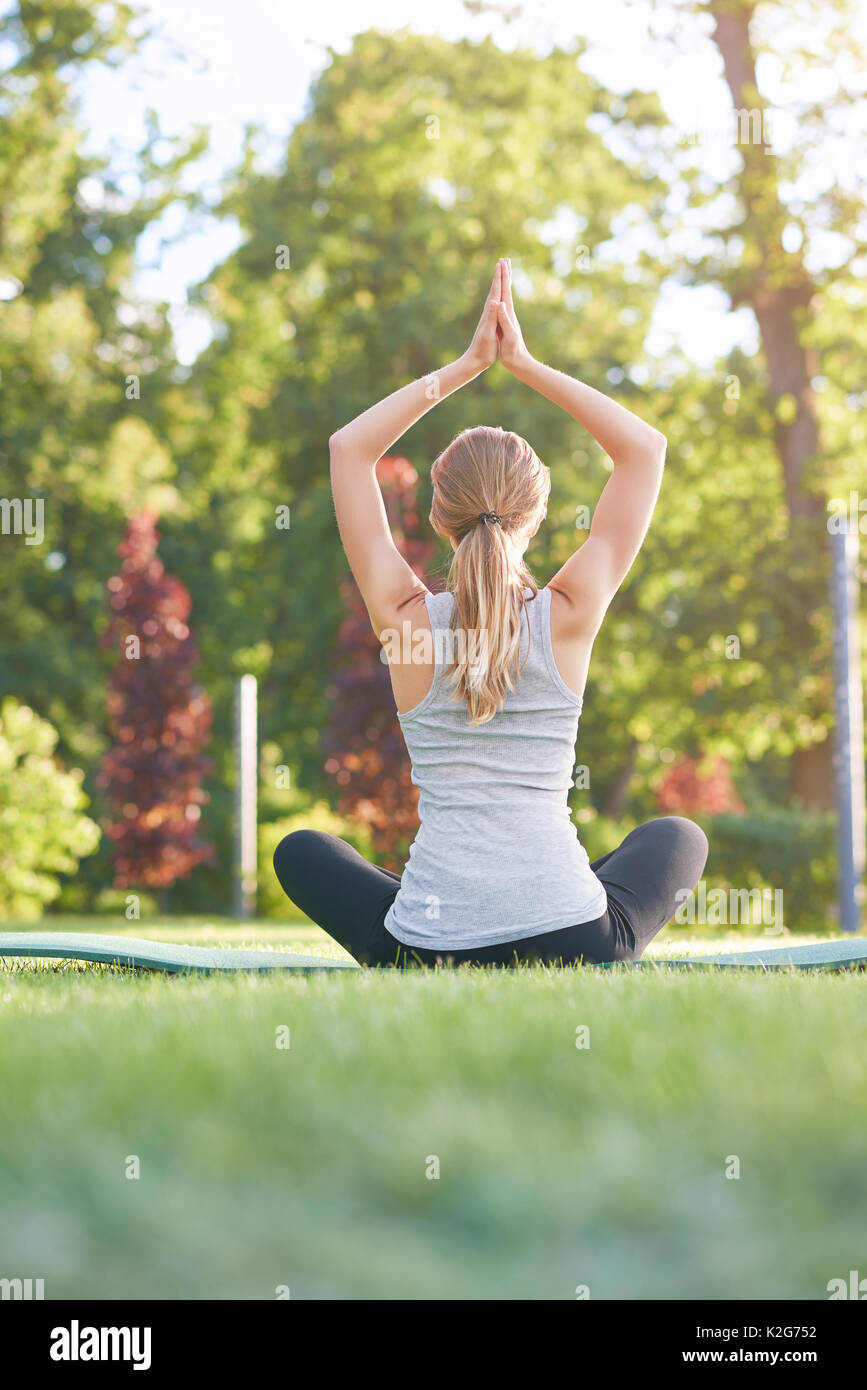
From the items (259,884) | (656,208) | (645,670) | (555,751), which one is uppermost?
(656,208)

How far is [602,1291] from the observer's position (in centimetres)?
175

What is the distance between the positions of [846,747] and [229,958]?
981 centimetres

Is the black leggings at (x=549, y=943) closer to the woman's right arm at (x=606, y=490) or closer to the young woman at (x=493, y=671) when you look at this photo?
the young woman at (x=493, y=671)

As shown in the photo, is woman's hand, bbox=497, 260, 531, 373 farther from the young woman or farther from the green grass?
the green grass

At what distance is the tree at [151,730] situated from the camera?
16844mm

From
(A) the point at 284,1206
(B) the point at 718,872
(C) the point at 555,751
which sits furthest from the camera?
(B) the point at 718,872

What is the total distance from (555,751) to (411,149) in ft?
67.4

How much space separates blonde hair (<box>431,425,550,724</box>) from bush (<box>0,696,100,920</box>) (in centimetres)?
1200

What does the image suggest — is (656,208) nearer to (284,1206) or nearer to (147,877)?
(147,877)

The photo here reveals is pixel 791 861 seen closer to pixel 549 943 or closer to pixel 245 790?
pixel 245 790

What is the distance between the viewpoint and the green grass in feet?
5.80

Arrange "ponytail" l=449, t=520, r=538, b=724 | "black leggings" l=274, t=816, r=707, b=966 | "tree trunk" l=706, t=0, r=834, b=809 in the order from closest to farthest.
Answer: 1. "ponytail" l=449, t=520, r=538, b=724
2. "black leggings" l=274, t=816, r=707, b=966
3. "tree trunk" l=706, t=0, r=834, b=809

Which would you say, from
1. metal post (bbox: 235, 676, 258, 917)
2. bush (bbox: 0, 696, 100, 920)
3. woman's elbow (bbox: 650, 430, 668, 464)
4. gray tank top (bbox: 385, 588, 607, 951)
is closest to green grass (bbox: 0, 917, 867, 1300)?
gray tank top (bbox: 385, 588, 607, 951)

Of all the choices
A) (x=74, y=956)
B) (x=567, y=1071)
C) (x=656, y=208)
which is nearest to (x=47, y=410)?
(x=656, y=208)
